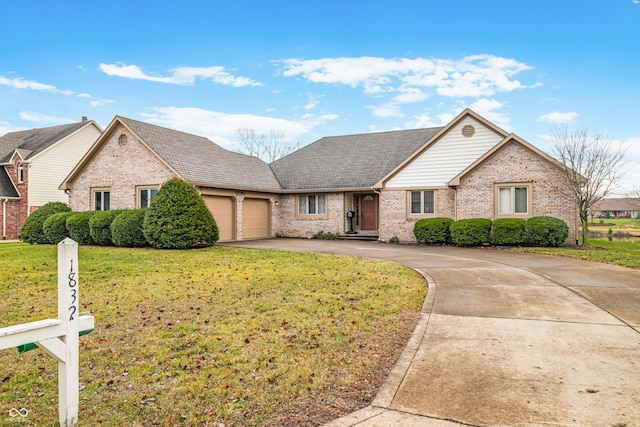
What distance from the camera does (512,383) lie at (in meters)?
3.82

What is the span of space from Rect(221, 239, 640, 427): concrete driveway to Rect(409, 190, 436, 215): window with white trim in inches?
440

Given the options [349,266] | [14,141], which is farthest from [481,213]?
[14,141]

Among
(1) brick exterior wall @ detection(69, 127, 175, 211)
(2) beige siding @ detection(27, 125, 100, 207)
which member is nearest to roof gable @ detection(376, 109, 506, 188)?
(1) brick exterior wall @ detection(69, 127, 175, 211)

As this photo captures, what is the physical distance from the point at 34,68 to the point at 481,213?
25462 mm

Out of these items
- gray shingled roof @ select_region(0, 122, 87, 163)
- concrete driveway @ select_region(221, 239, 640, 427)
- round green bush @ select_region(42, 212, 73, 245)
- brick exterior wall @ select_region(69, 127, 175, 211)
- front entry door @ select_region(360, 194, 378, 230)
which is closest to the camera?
concrete driveway @ select_region(221, 239, 640, 427)

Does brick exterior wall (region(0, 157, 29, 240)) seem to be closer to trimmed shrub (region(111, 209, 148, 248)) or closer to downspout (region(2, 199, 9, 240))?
downspout (region(2, 199, 9, 240))

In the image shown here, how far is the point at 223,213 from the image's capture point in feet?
67.9

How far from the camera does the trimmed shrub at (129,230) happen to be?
17172mm

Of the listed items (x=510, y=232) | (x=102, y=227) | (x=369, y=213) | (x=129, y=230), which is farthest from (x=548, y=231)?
(x=102, y=227)

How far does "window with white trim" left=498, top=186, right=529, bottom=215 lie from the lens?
17656 mm

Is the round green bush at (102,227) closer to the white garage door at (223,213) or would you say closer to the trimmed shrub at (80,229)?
the trimmed shrub at (80,229)

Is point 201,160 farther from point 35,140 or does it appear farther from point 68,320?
point 68,320

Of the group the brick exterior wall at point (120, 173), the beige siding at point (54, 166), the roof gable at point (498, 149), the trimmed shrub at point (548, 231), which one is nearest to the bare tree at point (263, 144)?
the beige siding at point (54, 166)

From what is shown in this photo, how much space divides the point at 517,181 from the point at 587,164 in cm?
313
